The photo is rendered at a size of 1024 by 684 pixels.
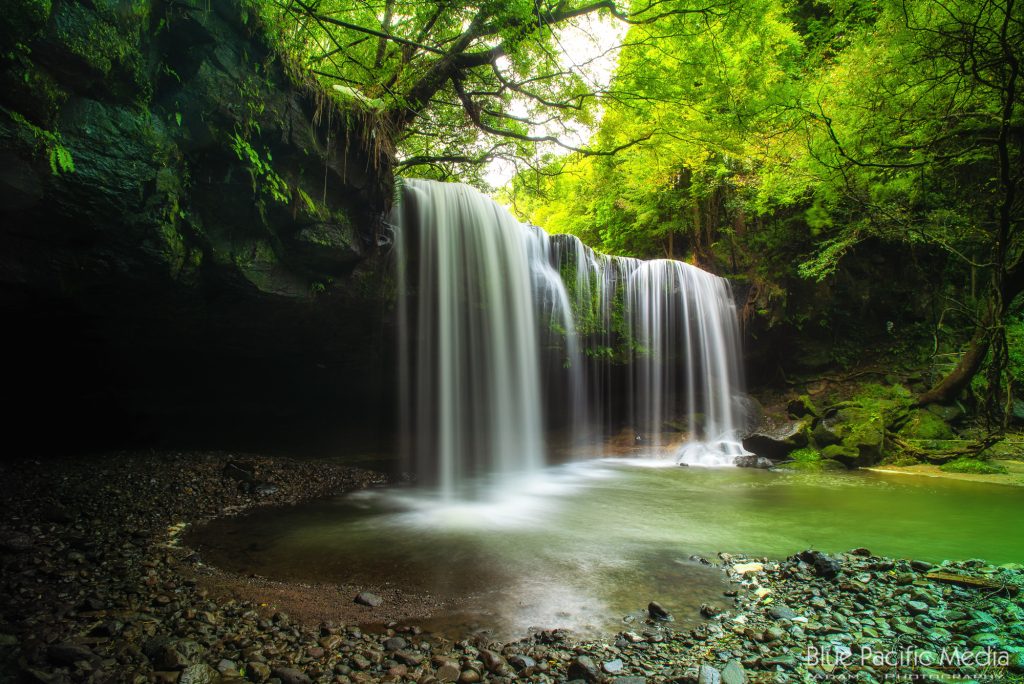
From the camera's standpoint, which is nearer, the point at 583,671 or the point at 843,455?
the point at 583,671

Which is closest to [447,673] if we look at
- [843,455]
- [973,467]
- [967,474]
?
[843,455]

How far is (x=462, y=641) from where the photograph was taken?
291 centimetres

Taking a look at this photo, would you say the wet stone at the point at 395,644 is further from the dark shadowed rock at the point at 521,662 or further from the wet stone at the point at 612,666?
the wet stone at the point at 612,666

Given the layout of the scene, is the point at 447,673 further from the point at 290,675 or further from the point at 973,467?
the point at 973,467

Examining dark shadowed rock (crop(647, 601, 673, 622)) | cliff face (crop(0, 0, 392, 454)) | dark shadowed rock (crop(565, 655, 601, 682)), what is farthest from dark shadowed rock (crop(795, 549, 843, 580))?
cliff face (crop(0, 0, 392, 454))

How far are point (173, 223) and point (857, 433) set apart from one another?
46.0 ft

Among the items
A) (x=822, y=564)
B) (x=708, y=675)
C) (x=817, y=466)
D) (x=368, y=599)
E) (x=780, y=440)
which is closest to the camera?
(x=708, y=675)

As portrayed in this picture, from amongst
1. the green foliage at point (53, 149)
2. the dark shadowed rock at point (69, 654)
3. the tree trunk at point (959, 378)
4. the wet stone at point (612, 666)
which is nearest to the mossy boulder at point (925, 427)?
the tree trunk at point (959, 378)

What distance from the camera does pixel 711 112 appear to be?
30.0ft

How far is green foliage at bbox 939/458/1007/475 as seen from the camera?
9492 mm

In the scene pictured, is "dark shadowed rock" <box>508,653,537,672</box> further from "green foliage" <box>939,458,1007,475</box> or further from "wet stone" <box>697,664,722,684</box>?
"green foliage" <box>939,458,1007,475</box>

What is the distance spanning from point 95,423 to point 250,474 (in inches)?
113

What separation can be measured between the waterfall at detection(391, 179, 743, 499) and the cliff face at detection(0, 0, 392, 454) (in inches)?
46.9

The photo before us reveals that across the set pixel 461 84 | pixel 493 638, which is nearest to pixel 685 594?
pixel 493 638
